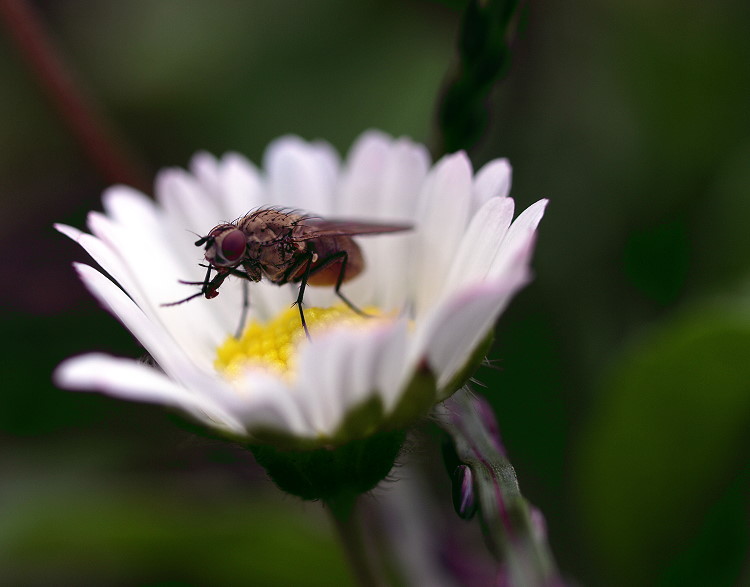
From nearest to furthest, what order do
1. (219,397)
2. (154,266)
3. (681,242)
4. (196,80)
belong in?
(219,397), (154,266), (681,242), (196,80)

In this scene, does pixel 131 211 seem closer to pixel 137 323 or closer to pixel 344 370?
pixel 137 323

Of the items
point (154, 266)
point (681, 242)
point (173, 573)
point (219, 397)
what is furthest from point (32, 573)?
point (681, 242)

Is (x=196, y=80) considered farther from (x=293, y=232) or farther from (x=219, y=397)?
(x=219, y=397)

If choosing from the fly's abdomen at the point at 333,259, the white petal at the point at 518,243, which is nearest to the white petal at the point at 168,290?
the fly's abdomen at the point at 333,259

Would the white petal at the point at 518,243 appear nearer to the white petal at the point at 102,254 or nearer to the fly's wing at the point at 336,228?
the fly's wing at the point at 336,228

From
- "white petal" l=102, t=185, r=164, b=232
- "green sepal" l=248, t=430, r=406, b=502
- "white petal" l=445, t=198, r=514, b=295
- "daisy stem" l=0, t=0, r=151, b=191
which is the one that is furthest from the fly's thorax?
"daisy stem" l=0, t=0, r=151, b=191

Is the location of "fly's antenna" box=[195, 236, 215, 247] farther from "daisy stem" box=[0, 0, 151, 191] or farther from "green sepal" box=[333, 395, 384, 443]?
"daisy stem" box=[0, 0, 151, 191]

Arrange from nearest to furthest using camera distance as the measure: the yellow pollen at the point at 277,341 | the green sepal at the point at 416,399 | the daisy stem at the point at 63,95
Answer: the green sepal at the point at 416,399 < the yellow pollen at the point at 277,341 < the daisy stem at the point at 63,95
